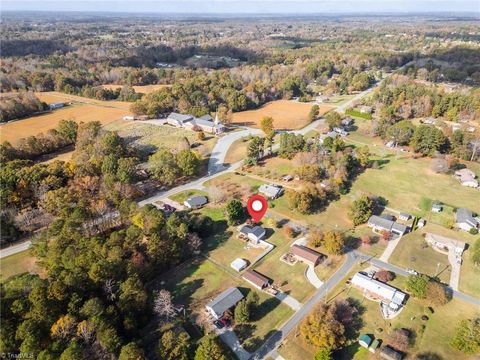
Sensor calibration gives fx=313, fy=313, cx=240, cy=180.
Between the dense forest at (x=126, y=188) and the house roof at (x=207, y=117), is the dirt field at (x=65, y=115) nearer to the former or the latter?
the dense forest at (x=126, y=188)

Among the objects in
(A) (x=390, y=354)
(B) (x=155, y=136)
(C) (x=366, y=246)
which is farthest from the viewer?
(B) (x=155, y=136)

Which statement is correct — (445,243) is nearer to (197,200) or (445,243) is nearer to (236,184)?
(236,184)

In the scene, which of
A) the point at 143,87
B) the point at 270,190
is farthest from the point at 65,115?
the point at 270,190

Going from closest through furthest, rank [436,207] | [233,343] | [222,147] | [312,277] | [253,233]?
[233,343] < [312,277] < [253,233] < [436,207] < [222,147]

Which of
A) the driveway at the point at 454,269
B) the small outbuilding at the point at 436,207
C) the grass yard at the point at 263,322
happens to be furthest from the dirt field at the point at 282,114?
the grass yard at the point at 263,322

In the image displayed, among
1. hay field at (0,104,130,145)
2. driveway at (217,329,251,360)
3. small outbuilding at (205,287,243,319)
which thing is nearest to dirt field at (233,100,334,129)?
hay field at (0,104,130,145)

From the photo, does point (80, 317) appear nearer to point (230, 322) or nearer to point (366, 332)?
point (230, 322)
